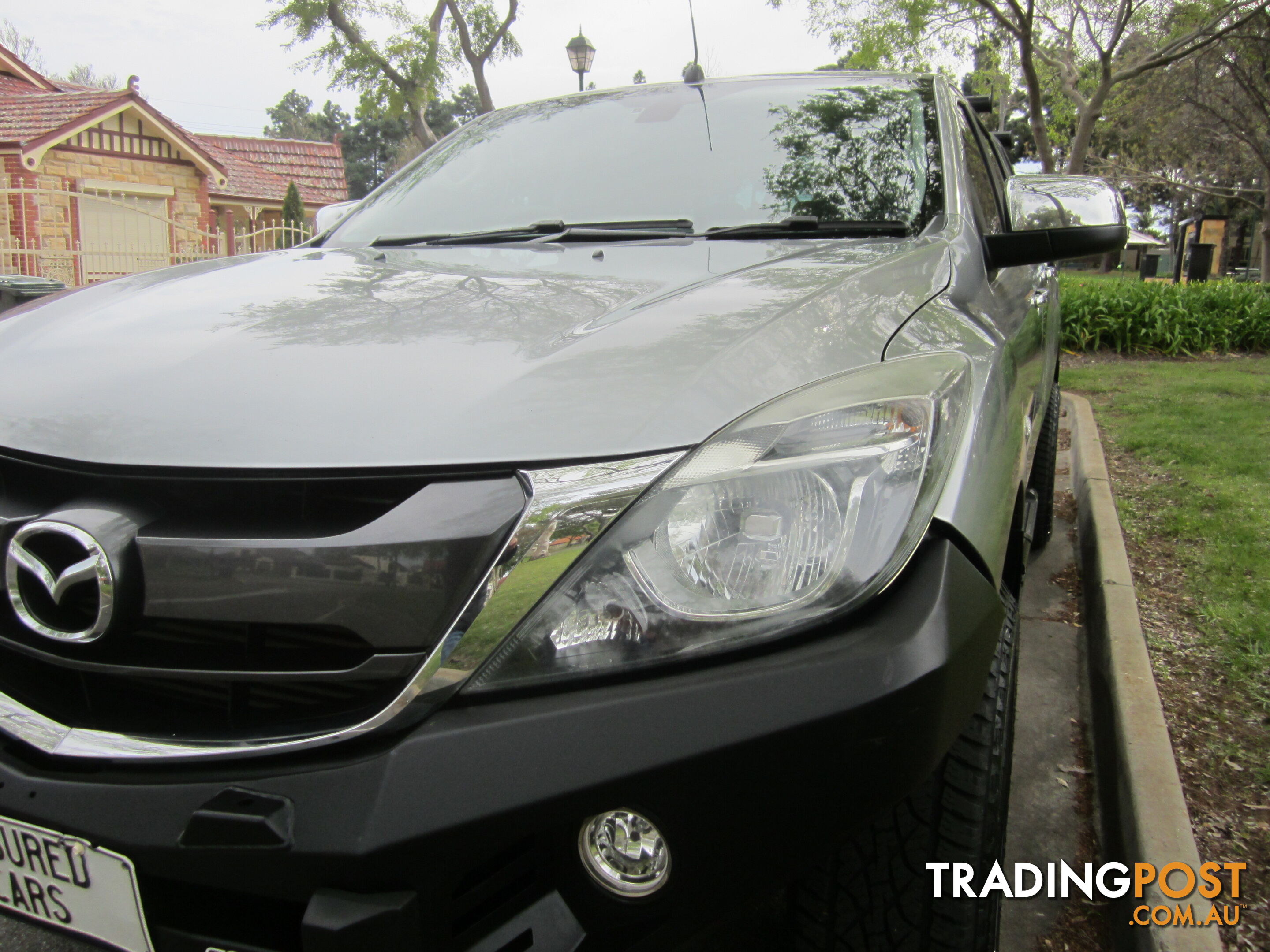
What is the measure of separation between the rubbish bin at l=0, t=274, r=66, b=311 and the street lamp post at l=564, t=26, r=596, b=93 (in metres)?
7.76

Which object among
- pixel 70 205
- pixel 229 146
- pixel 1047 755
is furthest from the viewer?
pixel 229 146

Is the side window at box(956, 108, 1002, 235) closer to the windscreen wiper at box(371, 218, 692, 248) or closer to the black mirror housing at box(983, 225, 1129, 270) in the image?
the black mirror housing at box(983, 225, 1129, 270)

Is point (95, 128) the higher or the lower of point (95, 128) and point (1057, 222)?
the higher

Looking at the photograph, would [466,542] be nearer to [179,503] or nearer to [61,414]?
[179,503]

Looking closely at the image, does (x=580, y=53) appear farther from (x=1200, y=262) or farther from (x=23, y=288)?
(x=1200, y=262)

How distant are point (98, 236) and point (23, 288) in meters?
13.8

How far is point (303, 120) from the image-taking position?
8950 cm

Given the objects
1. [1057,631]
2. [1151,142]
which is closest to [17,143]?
[1057,631]

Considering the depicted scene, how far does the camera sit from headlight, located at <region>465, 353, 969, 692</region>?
41.3 inches

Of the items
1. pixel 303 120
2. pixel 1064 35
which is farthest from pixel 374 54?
pixel 303 120

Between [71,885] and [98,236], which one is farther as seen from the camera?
[98,236]

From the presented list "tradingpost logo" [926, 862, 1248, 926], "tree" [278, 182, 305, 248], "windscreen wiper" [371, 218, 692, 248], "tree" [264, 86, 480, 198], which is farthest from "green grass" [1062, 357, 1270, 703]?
"tree" [264, 86, 480, 198]

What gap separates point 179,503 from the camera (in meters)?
1.14

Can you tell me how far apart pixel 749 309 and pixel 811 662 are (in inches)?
24.0
